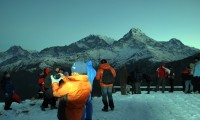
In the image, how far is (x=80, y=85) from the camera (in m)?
7.45

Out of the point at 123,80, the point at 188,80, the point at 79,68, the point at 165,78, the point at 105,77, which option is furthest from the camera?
the point at 165,78

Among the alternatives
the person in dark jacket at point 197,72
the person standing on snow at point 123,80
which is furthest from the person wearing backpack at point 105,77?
the person standing on snow at point 123,80

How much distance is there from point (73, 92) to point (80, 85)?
0.79ft

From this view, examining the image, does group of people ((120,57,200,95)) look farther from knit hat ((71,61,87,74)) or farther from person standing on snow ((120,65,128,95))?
knit hat ((71,61,87,74))

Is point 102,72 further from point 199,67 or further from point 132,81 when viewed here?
point 132,81

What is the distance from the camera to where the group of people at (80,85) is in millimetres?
7289

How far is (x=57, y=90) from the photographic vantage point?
23.5ft

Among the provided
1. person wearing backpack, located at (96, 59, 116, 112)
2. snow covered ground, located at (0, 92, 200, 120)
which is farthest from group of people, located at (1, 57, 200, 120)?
snow covered ground, located at (0, 92, 200, 120)

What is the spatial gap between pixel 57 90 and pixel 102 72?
8.28m

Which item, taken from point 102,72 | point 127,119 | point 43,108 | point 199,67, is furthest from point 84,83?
point 199,67

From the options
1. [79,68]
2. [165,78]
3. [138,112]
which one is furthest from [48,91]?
[165,78]

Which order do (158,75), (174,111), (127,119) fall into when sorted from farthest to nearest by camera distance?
(158,75) → (174,111) → (127,119)

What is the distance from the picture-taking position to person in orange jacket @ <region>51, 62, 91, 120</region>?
283 inches

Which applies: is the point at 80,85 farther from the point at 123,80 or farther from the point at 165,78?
the point at 165,78
